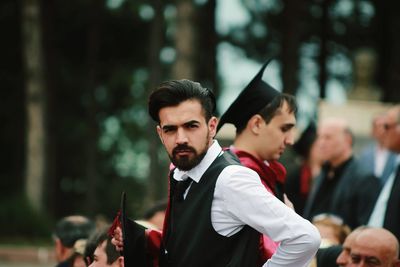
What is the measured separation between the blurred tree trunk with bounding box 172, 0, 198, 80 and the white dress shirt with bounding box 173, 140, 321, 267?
13607 millimetres

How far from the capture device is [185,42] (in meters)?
18.0

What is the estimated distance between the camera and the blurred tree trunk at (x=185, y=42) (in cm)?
1781

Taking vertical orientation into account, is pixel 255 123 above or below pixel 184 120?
below

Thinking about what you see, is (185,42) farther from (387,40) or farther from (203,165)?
(203,165)

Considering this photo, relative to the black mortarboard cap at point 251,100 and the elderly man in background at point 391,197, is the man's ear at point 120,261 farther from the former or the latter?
the elderly man in background at point 391,197

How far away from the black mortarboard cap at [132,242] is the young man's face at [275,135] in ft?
2.80

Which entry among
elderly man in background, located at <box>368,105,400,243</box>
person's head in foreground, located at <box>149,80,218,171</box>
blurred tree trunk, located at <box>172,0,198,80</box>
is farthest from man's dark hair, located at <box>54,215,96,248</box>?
blurred tree trunk, located at <box>172,0,198,80</box>

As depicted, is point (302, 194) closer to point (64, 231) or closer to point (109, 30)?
point (64, 231)

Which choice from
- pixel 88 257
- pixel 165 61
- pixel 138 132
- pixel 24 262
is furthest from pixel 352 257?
pixel 138 132

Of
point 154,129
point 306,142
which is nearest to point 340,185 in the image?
point 306,142

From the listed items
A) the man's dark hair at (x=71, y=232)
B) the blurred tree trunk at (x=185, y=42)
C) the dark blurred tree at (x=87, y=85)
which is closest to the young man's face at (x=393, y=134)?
the man's dark hair at (x=71, y=232)

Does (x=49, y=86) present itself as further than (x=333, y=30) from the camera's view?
No

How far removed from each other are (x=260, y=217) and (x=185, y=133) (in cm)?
46

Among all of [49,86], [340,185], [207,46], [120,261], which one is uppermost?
[120,261]
